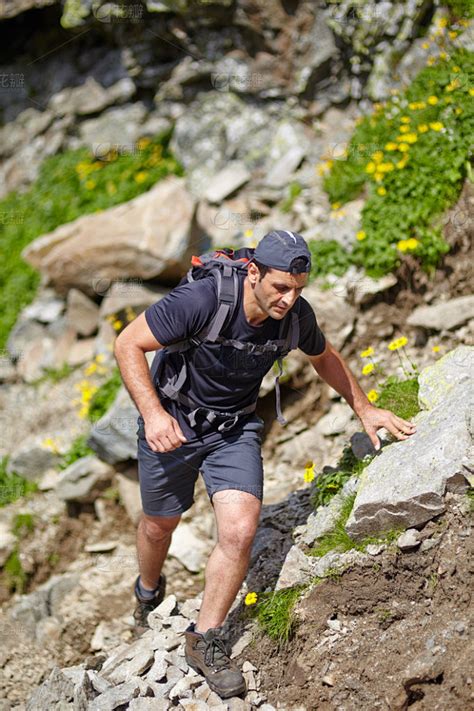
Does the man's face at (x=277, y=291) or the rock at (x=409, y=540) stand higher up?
the man's face at (x=277, y=291)

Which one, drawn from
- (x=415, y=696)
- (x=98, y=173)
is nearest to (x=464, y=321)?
(x=415, y=696)

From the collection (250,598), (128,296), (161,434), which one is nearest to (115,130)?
(128,296)

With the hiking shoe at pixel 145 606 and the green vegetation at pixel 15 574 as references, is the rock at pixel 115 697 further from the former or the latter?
the green vegetation at pixel 15 574

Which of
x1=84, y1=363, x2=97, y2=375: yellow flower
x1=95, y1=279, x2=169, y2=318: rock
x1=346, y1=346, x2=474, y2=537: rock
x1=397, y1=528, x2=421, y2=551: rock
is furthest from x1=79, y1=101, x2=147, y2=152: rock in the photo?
x1=397, y1=528, x2=421, y2=551: rock

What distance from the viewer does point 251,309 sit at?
4227 millimetres

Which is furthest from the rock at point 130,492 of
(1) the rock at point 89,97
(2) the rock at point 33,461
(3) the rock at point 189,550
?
(1) the rock at point 89,97

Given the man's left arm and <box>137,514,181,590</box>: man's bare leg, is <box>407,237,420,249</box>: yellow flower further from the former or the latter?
<box>137,514,181,590</box>: man's bare leg

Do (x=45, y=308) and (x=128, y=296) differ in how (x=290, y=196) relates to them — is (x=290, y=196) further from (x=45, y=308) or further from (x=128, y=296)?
(x=45, y=308)

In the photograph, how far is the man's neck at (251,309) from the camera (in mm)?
4215

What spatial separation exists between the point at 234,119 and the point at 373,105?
2173 millimetres

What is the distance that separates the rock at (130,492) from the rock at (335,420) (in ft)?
6.09

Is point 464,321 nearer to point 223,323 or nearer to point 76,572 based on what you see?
point 223,323

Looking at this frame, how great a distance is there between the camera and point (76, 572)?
701cm

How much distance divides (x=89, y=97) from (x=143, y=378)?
9.50 m
